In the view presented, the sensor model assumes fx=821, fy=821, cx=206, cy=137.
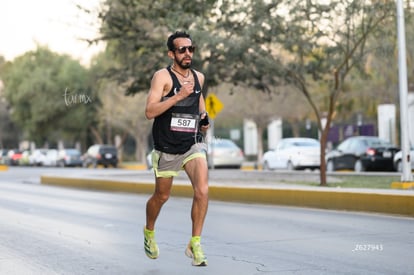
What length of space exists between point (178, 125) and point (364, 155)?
24.4 metres

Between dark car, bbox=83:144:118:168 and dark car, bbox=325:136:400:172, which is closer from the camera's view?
dark car, bbox=325:136:400:172

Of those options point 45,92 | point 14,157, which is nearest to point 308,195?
point 45,92

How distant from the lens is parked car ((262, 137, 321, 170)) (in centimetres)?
3353

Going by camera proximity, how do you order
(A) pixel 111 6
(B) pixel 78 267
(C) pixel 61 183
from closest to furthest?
(B) pixel 78 267
(A) pixel 111 6
(C) pixel 61 183

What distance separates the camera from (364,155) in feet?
102

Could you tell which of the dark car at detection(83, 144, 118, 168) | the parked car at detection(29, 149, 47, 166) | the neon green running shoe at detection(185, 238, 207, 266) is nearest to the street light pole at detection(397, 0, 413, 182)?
the neon green running shoe at detection(185, 238, 207, 266)

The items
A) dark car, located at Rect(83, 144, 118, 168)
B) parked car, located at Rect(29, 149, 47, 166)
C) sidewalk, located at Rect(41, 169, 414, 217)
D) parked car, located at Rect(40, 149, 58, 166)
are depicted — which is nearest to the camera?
sidewalk, located at Rect(41, 169, 414, 217)

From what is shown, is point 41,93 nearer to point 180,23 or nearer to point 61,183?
point 61,183

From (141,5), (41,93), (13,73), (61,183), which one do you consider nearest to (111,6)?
(141,5)

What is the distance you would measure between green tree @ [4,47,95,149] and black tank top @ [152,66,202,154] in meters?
52.1

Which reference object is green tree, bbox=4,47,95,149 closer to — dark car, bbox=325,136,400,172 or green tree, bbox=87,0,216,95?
dark car, bbox=325,136,400,172

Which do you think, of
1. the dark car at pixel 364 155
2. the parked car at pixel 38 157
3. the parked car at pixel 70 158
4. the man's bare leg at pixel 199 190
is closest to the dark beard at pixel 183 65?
the man's bare leg at pixel 199 190

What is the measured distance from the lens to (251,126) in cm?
5675

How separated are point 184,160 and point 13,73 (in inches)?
2430
